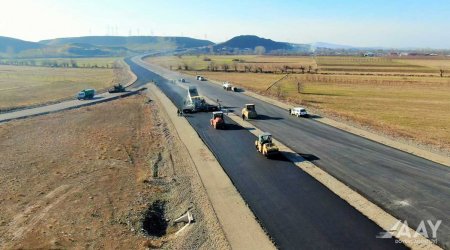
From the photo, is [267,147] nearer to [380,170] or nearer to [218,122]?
[380,170]

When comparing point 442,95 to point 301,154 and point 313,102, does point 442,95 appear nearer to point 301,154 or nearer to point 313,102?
point 313,102

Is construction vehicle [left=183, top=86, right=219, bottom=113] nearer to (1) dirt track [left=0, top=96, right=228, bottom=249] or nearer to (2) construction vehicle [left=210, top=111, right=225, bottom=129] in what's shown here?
(1) dirt track [left=0, top=96, right=228, bottom=249]

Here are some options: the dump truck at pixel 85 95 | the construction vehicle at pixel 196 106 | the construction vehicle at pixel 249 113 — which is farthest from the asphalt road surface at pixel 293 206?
the dump truck at pixel 85 95

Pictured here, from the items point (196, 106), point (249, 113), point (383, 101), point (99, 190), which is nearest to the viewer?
point (99, 190)

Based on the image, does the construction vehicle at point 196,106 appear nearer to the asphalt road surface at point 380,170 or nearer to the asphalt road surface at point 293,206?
the asphalt road surface at point 380,170

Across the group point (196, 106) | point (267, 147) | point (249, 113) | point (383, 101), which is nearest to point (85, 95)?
point (196, 106)

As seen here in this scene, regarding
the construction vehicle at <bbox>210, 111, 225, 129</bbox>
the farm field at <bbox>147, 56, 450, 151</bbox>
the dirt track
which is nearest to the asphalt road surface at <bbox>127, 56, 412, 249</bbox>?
the dirt track

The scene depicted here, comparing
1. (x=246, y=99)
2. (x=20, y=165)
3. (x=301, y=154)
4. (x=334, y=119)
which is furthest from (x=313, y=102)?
(x=20, y=165)
